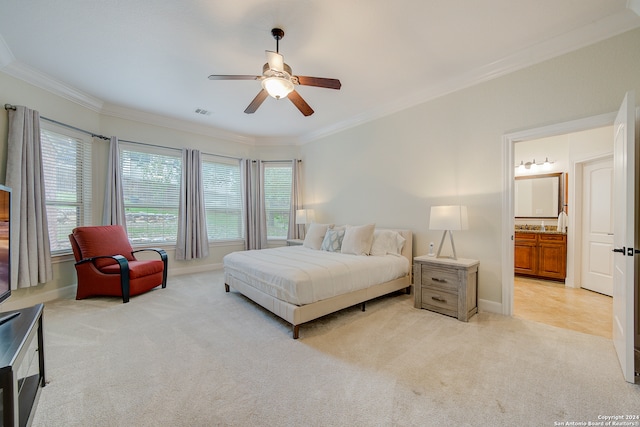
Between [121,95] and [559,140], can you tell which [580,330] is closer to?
[559,140]

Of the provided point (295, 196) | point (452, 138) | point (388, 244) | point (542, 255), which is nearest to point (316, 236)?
point (388, 244)

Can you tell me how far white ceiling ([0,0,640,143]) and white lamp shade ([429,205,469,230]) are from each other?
1635mm

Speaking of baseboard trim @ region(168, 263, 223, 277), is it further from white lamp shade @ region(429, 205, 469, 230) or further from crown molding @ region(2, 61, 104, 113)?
white lamp shade @ region(429, 205, 469, 230)

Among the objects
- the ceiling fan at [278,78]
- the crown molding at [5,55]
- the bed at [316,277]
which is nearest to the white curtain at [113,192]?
the crown molding at [5,55]

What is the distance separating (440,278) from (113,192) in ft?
16.7

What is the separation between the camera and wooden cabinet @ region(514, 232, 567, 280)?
430cm

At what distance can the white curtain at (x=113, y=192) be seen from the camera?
4.24 metres

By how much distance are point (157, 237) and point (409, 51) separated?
5046 millimetres

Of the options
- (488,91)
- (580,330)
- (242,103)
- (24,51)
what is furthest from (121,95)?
(580,330)

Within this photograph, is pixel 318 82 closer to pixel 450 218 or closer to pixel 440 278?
pixel 450 218

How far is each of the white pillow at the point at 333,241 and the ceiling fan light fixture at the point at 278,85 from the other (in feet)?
7.32

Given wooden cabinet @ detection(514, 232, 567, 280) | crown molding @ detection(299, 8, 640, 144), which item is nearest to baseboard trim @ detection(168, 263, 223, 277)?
crown molding @ detection(299, 8, 640, 144)

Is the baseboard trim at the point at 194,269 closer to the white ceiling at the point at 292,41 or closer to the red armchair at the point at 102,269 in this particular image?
the red armchair at the point at 102,269

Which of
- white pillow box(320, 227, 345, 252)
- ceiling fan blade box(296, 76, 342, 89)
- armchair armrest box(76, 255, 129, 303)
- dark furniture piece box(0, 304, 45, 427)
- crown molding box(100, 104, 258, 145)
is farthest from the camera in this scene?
crown molding box(100, 104, 258, 145)
